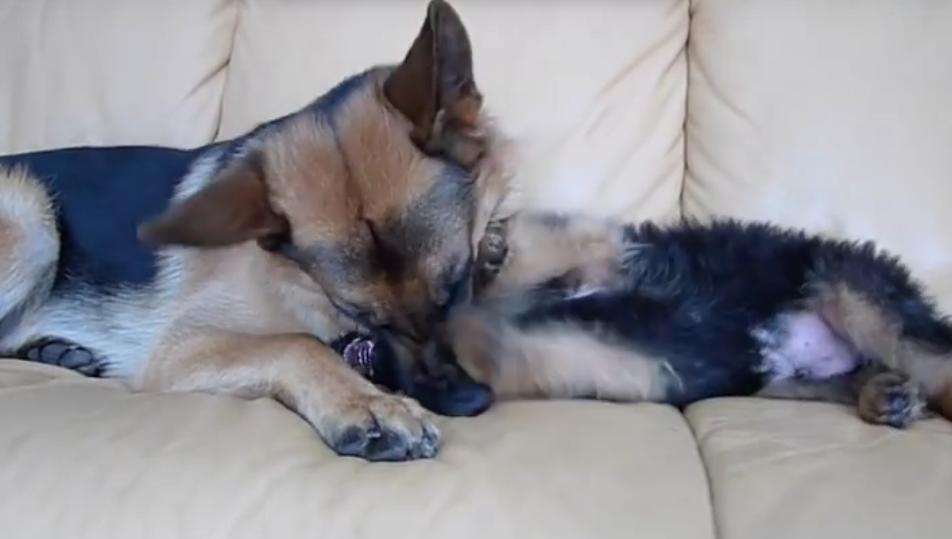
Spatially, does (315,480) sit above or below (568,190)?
below

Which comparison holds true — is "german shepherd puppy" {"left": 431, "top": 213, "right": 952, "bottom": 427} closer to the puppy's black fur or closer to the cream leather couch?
the puppy's black fur

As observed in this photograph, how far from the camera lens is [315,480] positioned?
5.37 ft

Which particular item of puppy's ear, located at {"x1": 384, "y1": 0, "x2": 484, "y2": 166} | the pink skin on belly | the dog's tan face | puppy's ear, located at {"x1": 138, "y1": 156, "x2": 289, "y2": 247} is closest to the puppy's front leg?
the dog's tan face

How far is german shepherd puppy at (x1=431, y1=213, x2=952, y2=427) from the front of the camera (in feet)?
6.70

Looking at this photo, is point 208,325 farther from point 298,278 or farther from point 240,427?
point 240,427

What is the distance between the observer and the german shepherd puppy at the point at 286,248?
1.84 m

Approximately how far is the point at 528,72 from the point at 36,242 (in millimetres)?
1020

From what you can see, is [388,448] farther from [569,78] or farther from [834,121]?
[834,121]

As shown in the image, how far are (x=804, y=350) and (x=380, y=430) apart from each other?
775 millimetres

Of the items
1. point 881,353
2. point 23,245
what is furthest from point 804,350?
point 23,245

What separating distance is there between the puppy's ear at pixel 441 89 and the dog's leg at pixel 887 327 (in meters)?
0.66

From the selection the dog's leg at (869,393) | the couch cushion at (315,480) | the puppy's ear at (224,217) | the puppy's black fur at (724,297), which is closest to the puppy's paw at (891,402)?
the dog's leg at (869,393)

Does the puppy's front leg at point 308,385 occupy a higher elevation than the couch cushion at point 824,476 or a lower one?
lower

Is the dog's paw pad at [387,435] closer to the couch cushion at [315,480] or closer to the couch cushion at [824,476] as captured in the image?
the couch cushion at [315,480]
